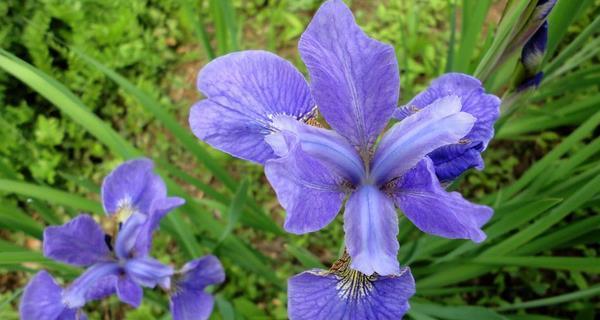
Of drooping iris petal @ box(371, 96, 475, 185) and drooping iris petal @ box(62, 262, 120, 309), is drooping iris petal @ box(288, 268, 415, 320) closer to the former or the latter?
drooping iris petal @ box(371, 96, 475, 185)

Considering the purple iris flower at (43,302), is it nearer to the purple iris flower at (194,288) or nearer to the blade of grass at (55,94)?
the purple iris flower at (194,288)

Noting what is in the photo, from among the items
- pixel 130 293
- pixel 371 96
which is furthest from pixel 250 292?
pixel 371 96

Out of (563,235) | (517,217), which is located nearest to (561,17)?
(517,217)

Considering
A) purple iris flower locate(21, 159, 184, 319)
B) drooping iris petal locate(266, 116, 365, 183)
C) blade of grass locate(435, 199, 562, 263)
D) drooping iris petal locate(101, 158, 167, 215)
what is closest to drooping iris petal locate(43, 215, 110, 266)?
purple iris flower locate(21, 159, 184, 319)

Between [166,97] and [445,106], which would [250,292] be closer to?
[166,97]

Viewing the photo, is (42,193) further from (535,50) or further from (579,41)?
(579,41)

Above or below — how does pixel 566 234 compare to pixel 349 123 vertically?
above

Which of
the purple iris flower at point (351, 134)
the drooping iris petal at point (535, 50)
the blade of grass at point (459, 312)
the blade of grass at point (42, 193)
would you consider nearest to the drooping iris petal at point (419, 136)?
the purple iris flower at point (351, 134)
